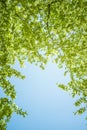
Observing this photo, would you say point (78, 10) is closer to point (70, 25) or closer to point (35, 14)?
point (70, 25)

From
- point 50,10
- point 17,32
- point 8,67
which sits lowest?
point 8,67

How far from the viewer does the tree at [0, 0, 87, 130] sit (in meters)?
8.04

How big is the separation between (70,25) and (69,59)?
174cm

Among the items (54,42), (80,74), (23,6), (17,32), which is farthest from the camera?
(80,74)

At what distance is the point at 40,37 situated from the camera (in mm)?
9125

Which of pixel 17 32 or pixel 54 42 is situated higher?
pixel 54 42

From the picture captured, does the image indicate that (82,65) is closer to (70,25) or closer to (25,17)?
(70,25)

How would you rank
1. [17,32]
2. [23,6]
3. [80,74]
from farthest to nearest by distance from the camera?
[80,74] < [17,32] < [23,6]

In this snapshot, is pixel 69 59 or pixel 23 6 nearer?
pixel 23 6

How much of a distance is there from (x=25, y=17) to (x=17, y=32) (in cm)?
69

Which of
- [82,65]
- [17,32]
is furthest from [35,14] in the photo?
[82,65]

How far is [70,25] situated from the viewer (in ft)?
28.8

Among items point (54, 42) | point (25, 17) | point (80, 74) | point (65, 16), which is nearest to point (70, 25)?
point (65, 16)

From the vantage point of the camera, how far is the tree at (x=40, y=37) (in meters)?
8.04
